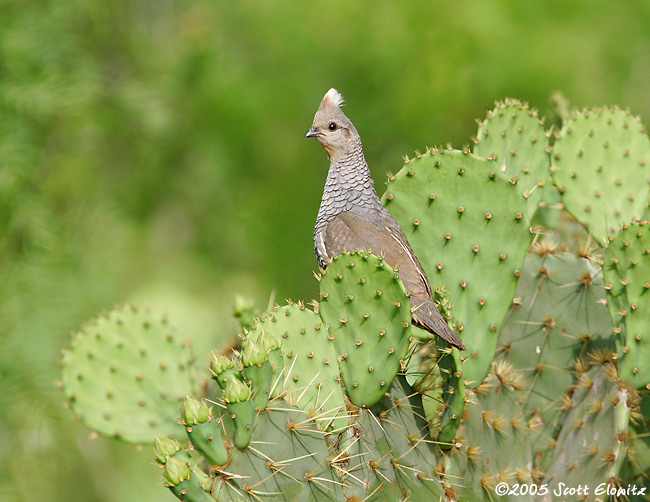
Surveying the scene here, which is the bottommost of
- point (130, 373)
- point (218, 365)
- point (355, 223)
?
point (218, 365)

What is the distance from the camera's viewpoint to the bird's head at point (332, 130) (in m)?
3.20

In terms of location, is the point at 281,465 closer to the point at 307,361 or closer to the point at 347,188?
the point at 307,361

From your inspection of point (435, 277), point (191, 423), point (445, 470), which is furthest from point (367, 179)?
point (191, 423)

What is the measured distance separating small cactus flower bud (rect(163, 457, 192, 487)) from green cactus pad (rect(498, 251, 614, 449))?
1.40 m

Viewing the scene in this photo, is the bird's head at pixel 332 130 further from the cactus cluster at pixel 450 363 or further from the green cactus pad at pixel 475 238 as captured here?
the green cactus pad at pixel 475 238

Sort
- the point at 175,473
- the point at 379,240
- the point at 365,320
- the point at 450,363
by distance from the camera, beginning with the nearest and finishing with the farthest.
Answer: the point at 175,473, the point at 365,320, the point at 450,363, the point at 379,240

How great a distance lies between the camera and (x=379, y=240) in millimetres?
2592

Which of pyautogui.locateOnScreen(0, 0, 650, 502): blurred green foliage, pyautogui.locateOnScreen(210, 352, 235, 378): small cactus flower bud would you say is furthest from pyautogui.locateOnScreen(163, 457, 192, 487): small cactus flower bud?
pyautogui.locateOnScreen(0, 0, 650, 502): blurred green foliage

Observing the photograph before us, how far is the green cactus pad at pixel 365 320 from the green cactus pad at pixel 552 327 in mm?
861

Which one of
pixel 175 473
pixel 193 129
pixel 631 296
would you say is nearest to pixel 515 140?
pixel 631 296

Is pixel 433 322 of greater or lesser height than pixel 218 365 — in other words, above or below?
above

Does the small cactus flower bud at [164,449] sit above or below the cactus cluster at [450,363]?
below

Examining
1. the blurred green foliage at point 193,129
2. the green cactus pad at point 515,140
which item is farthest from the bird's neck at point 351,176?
the blurred green foliage at point 193,129

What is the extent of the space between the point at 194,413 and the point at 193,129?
5.78 metres
